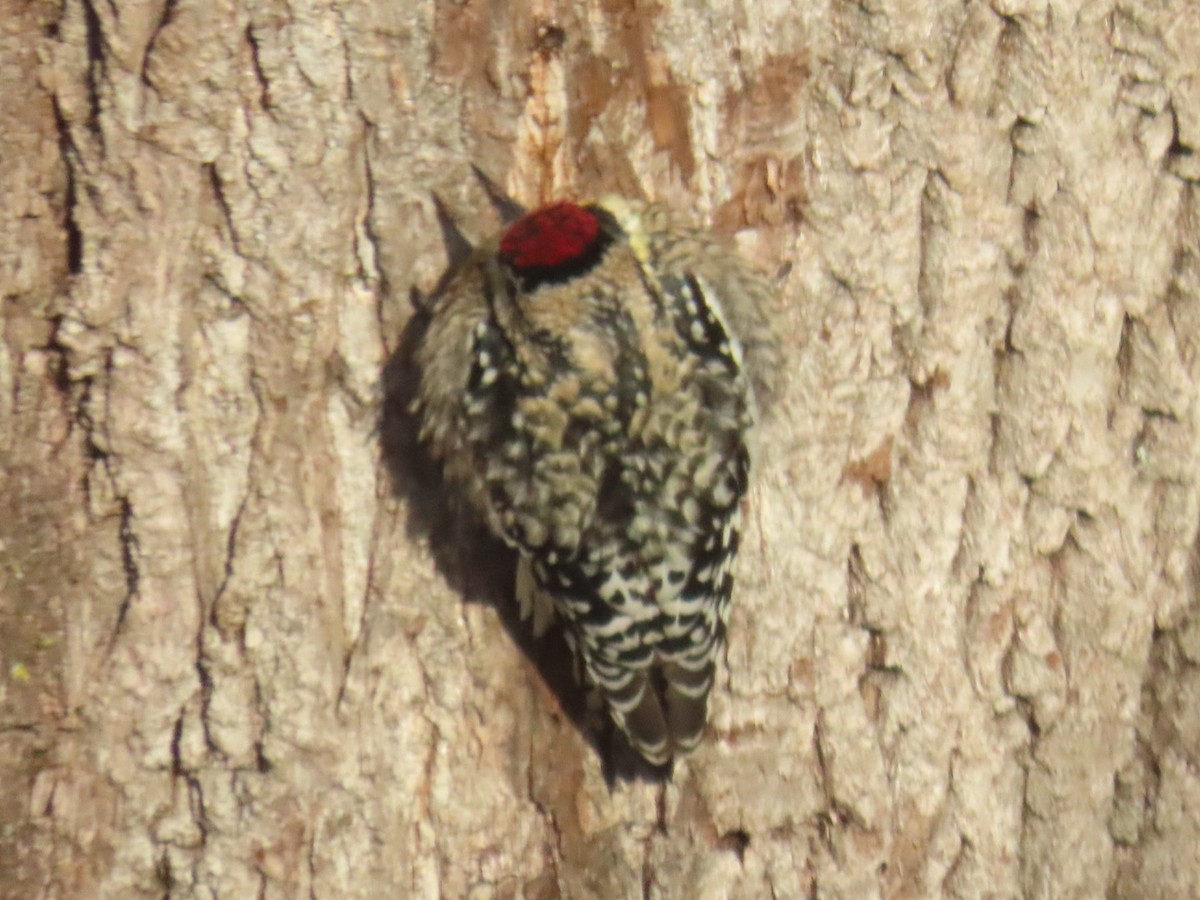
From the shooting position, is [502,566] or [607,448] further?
[502,566]

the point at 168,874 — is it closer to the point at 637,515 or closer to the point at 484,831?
the point at 484,831

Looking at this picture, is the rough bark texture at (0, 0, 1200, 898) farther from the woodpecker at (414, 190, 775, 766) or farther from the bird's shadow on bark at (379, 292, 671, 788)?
the woodpecker at (414, 190, 775, 766)

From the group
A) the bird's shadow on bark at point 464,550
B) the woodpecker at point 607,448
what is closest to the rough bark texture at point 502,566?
the bird's shadow on bark at point 464,550

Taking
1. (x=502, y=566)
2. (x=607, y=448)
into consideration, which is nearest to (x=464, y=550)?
(x=502, y=566)

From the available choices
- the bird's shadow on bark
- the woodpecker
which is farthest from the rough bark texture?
the woodpecker

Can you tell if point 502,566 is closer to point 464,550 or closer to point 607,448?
point 464,550
